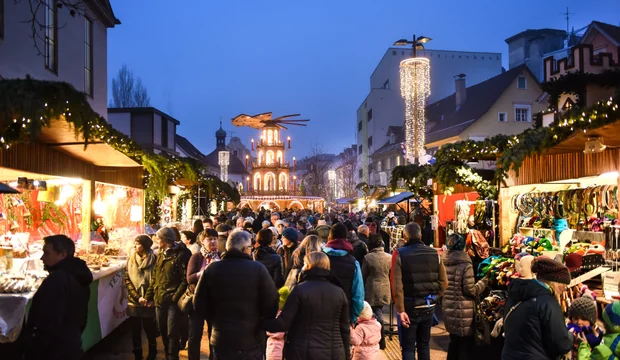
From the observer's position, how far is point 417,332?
676 cm

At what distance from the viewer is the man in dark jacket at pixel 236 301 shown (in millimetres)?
4746

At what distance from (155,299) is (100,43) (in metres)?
13.6

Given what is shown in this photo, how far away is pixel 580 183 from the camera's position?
1192 cm

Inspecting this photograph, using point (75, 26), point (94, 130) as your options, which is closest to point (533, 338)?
point (94, 130)

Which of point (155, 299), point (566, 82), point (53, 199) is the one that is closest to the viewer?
point (155, 299)

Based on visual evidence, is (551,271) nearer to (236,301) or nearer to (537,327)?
(537,327)

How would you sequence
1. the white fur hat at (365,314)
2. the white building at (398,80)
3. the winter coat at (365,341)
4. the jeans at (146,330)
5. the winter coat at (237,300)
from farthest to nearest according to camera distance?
the white building at (398,80), the jeans at (146,330), the white fur hat at (365,314), the winter coat at (365,341), the winter coat at (237,300)

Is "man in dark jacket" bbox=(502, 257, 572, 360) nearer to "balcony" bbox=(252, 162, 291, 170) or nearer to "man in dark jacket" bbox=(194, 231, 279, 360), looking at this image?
"man in dark jacket" bbox=(194, 231, 279, 360)

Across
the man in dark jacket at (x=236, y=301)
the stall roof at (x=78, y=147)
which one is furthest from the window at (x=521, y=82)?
the man in dark jacket at (x=236, y=301)

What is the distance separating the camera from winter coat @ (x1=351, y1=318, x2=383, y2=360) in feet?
18.9

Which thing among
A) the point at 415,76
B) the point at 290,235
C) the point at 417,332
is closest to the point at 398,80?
the point at 415,76

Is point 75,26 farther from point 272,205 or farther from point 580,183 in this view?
point 272,205

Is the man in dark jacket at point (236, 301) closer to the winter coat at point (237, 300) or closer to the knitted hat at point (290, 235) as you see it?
the winter coat at point (237, 300)

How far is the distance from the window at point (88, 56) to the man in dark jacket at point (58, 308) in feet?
44.7
